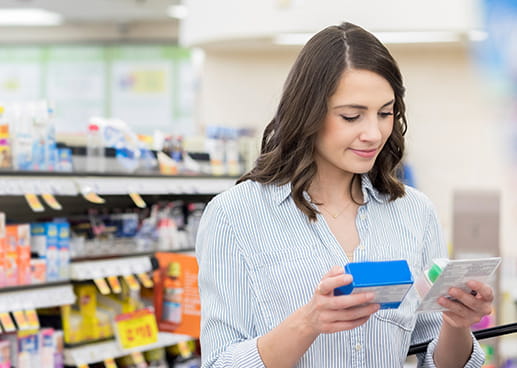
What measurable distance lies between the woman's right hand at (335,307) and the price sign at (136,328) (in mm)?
3032

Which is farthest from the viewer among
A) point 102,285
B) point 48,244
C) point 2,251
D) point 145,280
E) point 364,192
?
point 145,280

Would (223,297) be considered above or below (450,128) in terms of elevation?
above

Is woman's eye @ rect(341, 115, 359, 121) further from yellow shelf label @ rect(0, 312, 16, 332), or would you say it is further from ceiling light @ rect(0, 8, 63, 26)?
ceiling light @ rect(0, 8, 63, 26)

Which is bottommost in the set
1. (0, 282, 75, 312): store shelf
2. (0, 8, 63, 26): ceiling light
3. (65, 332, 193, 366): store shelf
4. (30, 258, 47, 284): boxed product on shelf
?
(65, 332, 193, 366): store shelf

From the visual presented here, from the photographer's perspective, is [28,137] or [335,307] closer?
[335,307]

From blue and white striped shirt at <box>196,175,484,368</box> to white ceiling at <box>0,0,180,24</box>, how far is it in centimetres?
853

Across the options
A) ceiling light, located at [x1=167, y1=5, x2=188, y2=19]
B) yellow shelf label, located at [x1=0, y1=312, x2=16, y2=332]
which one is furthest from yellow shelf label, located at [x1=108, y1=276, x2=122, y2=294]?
ceiling light, located at [x1=167, y1=5, x2=188, y2=19]

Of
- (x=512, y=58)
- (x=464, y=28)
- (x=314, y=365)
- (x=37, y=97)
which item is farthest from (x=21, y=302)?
(x=37, y=97)

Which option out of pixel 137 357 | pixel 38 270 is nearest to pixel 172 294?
pixel 137 357

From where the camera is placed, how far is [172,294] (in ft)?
14.9

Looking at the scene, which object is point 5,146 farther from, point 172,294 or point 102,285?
point 172,294

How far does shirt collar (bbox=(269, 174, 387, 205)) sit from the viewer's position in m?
2.05

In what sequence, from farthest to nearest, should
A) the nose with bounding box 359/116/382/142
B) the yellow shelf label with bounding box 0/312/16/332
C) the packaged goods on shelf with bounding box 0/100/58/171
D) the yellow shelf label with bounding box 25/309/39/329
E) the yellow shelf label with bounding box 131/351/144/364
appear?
1. the yellow shelf label with bounding box 131/351/144/364
2. the packaged goods on shelf with bounding box 0/100/58/171
3. the yellow shelf label with bounding box 25/309/39/329
4. the yellow shelf label with bounding box 0/312/16/332
5. the nose with bounding box 359/116/382/142

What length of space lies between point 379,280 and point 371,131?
40 centimetres
